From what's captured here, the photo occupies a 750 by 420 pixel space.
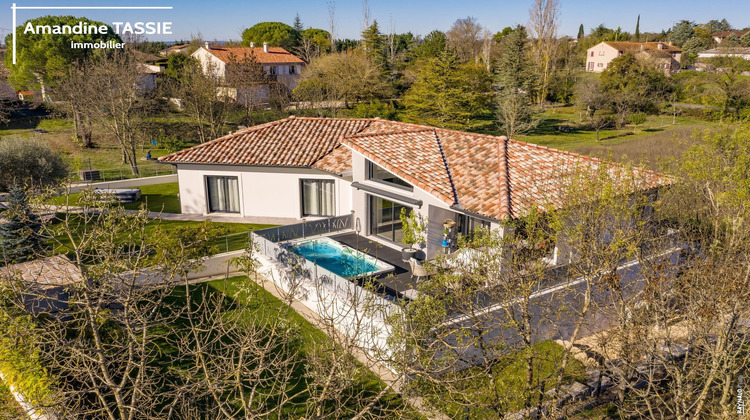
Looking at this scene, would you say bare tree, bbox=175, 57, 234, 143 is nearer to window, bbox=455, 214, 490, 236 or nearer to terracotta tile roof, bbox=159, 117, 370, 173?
terracotta tile roof, bbox=159, 117, 370, 173

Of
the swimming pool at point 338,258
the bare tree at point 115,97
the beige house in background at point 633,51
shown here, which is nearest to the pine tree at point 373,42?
the beige house in background at point 633,51

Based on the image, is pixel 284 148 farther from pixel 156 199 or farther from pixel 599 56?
pixel 599 56

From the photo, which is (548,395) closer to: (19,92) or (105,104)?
(105,104)

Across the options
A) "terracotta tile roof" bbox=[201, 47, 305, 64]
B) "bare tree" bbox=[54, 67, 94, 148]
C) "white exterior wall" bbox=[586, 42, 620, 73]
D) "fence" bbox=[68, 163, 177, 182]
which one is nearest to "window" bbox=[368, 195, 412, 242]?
"fence" bbox=[68, 163, 177, 182]

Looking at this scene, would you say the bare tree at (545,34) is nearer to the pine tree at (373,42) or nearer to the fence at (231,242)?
the pine tree at (373,42)

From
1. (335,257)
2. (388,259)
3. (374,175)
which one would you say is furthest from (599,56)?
(335,257)

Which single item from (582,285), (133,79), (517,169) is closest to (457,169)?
(517,169)
